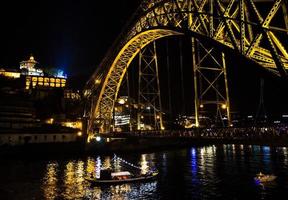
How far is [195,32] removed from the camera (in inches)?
1084

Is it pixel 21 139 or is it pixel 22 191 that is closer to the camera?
pixel 22 191

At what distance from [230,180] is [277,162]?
1487 centimetres

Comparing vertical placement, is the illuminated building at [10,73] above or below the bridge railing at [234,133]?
above

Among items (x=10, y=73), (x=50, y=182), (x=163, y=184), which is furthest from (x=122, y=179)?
(x=10, y=73)

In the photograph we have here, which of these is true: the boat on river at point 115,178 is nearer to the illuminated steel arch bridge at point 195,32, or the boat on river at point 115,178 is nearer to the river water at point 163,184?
the river water at point 163,184

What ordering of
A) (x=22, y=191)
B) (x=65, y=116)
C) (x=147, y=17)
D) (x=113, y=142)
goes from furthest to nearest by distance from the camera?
(x=65, y=116) < (x=113, y=142) < (x=147, y=17) < (x=22, y=191)

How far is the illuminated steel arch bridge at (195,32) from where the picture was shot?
743 inches

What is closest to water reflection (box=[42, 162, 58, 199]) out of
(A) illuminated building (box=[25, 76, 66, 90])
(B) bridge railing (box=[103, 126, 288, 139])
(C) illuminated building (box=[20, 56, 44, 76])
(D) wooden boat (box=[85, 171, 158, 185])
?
(D) wooden boat (box=[85, 171, 158, 185])

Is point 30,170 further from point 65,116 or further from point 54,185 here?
point 65,116

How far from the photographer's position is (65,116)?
294ft

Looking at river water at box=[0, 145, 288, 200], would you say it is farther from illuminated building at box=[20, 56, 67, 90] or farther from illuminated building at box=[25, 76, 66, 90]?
illuminated building at box=[20, 56, 67, 90]

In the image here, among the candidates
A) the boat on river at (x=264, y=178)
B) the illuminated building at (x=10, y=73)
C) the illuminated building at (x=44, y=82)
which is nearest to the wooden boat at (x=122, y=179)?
the boat on river at (x=264, y=178)

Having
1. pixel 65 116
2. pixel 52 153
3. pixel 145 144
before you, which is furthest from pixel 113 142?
pixel 65 116

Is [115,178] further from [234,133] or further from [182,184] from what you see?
[234,133]
